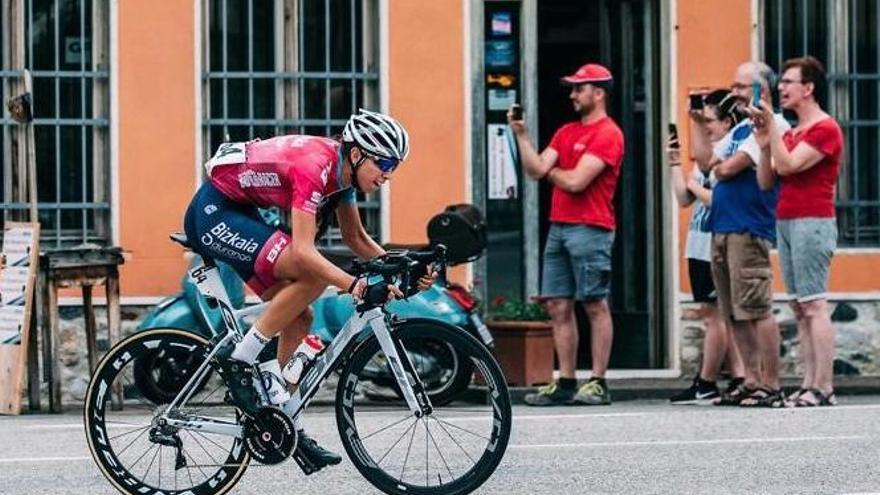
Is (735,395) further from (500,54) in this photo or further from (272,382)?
(272,382)

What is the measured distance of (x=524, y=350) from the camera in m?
14.6

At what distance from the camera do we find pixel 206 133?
15172 millimetres

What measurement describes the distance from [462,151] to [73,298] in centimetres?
280

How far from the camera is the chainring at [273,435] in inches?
337

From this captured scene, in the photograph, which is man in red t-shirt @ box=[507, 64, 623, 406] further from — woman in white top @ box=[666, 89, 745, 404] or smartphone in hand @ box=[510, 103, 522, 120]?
woman in white top @ box=[666, 89, 745, 404]

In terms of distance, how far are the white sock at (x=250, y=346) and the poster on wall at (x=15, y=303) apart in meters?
5.09

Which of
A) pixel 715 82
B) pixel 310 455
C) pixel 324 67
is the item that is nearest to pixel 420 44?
pixel 324 67

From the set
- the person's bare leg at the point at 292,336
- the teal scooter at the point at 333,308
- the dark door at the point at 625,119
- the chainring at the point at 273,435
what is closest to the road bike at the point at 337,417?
the chainring at the point at 273,435

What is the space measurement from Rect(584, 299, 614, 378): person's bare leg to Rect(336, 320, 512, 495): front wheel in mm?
5126

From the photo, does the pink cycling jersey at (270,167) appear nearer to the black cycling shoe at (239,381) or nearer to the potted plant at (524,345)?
the black cycling shoe at (239,381)

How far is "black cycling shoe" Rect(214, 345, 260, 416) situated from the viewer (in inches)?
338

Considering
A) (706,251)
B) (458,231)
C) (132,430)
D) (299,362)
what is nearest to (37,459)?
(132,430)

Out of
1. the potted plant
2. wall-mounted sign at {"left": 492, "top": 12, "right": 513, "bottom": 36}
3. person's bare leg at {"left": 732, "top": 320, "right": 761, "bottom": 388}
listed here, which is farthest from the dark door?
person's bare leg at {"left": 732, "top": 320, "right": 761, "bottom": 388}

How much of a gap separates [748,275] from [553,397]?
1.37m
